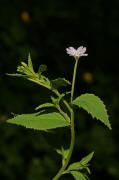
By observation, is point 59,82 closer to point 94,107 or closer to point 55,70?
point 94,107

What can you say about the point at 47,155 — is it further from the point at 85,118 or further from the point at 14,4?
the point at 14,4

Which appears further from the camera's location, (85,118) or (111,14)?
(111,14)

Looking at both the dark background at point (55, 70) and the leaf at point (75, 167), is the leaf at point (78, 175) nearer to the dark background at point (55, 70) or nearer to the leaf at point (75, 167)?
the leaf at point (75, 167)

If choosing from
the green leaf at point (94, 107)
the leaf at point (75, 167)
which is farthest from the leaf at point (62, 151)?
the green leaf at point (94, 107)

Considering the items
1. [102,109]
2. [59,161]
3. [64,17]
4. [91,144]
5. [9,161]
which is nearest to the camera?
[102,109]

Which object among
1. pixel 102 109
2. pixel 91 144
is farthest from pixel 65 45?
pixel 102 109

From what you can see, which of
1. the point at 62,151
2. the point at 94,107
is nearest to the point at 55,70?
the point at 62,151

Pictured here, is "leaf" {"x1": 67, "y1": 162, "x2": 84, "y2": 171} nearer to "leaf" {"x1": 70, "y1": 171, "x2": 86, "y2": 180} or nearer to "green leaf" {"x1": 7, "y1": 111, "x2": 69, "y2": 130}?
"leaf" {"x1": 70, "y1": 171, "x2": 86, "y2": 180}

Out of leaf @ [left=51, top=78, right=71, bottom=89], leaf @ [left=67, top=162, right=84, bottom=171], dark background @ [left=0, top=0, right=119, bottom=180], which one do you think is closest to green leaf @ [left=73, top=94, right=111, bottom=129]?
leaf @ [left=51, top=78, right=71, bottom=89]

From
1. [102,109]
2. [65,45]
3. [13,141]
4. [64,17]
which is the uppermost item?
[64,17]
